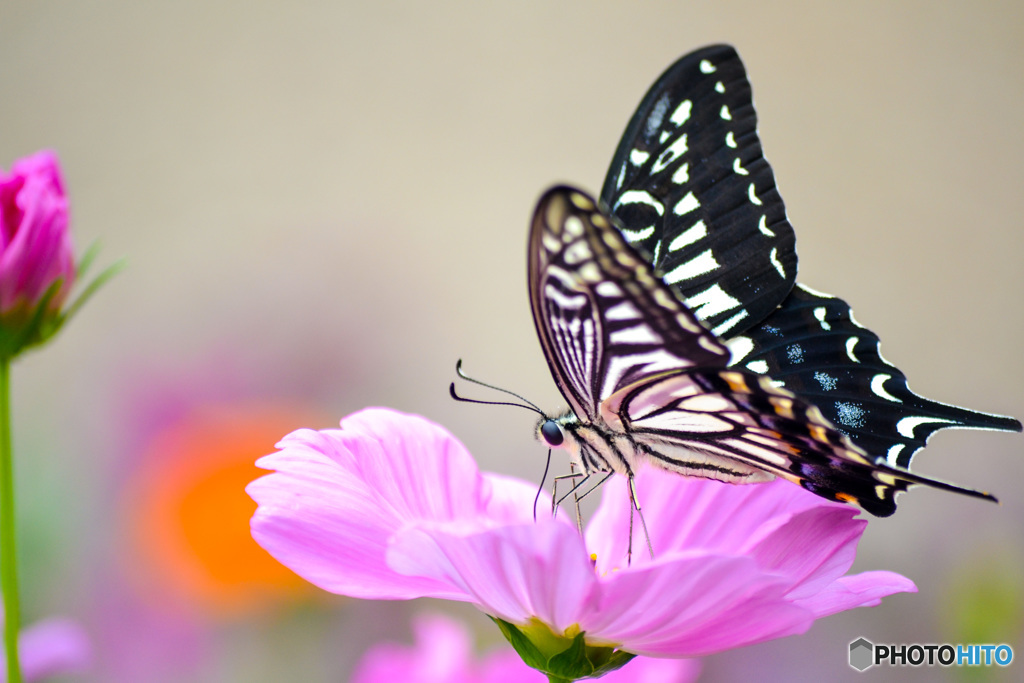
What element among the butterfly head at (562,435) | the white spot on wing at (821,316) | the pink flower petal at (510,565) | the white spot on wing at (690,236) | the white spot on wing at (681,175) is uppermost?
the white spot on wing at (681,175)

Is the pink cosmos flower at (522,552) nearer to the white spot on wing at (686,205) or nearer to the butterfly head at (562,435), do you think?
the butterfly head at (562,435)

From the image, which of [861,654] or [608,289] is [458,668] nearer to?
[608,289]

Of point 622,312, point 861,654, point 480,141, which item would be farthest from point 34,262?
point 480,141

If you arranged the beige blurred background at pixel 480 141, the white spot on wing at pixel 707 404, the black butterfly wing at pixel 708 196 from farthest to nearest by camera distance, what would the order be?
the beige blurred background at pixel 480 141 → the black butterfly wing at pixel 708 196 → the white spot on wing at pixel 707 404

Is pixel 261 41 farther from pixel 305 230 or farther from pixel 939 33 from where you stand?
pixel 939 33

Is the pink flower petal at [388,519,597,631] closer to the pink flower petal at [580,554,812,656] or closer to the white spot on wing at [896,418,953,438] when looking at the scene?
the pink flower petal at [580,554,812,656]

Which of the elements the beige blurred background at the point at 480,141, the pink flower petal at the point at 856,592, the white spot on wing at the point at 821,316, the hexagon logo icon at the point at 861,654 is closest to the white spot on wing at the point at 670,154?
the white spot on wing at the point at 821,316

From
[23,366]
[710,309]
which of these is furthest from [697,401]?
[23,366]
